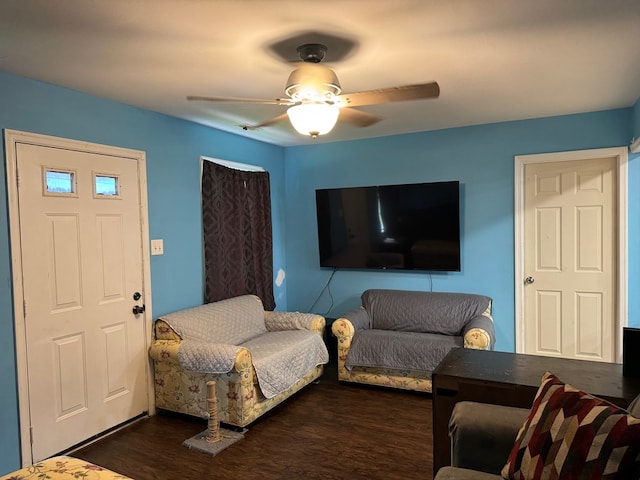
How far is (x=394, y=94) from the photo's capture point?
2.25 meters

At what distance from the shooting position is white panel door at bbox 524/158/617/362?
3936mm

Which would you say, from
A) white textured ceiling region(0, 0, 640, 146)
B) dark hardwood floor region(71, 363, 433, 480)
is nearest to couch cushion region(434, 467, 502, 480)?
dark hardwood floor region(71, 363, 433, 480)

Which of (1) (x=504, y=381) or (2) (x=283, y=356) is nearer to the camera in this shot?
(1) (x=504, y=381)

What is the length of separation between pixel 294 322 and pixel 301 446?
131 cm

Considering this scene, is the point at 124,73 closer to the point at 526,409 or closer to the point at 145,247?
the point at 145,247

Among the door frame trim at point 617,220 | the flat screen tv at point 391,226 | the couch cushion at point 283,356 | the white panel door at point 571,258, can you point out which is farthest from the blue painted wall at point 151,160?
the white panel door at point 571,258

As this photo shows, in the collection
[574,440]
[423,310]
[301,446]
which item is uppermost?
[574,440]

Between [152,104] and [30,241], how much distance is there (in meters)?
1.28

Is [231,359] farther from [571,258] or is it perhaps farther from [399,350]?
[571,258]

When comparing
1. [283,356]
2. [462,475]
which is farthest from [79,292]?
[462,475]

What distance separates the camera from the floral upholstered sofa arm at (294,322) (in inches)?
160

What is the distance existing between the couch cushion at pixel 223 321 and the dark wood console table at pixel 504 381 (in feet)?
6.53

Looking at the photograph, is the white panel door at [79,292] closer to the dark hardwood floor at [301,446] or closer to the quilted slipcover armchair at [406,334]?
the dark hardwood floor at [301,446]

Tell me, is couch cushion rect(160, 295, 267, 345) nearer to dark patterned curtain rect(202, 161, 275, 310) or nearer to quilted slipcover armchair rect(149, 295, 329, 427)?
quilted slipcover armchair rect(149, 295, 329, 427)
